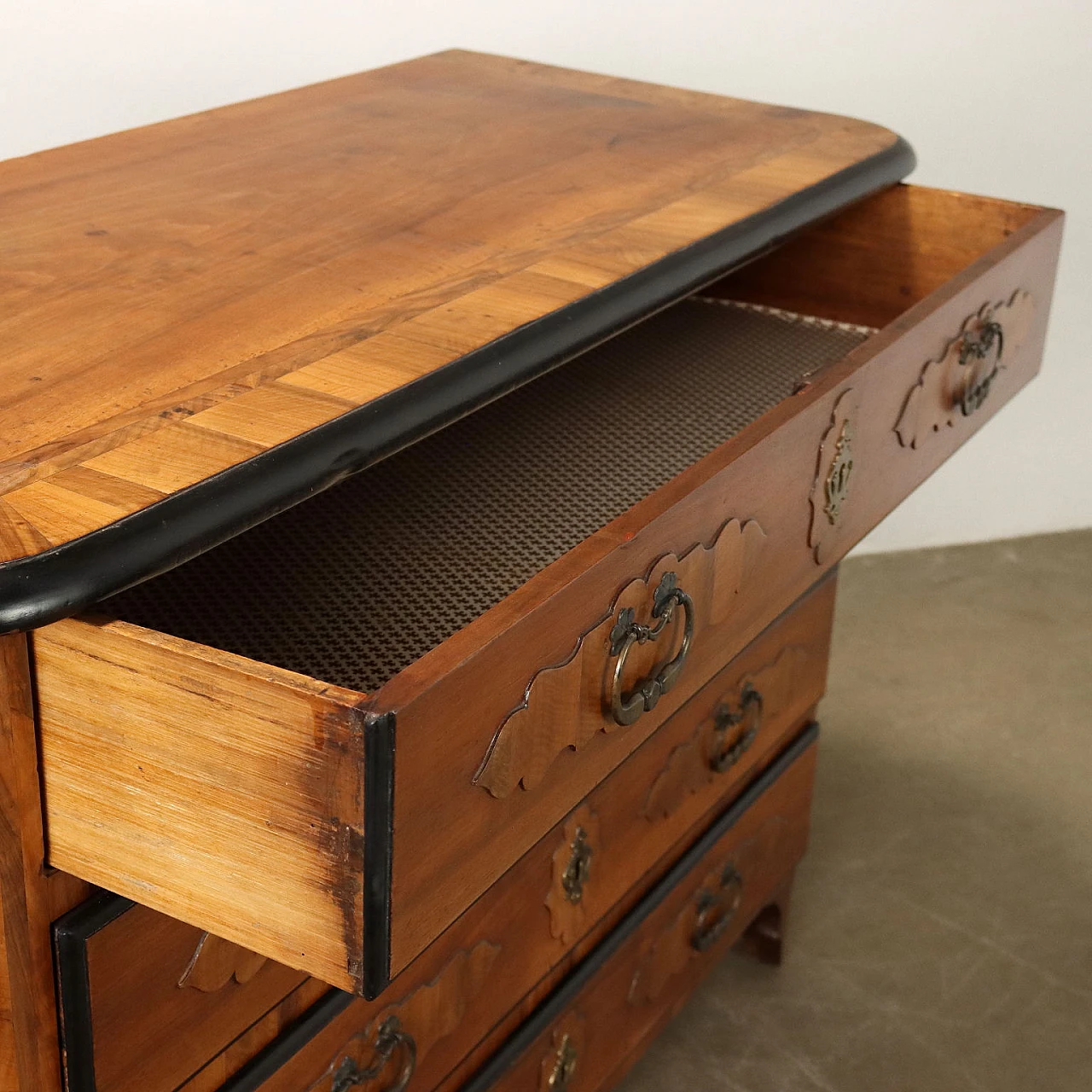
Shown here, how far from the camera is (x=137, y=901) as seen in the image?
0.78 m

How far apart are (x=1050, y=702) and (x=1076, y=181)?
92 centimetres

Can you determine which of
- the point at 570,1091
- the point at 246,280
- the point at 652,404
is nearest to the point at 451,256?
the point at 246,280

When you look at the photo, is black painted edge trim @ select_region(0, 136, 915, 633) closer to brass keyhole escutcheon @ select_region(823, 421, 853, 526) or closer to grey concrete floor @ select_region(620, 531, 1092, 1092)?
brass keyhole escutcheon @ select_region(823, 421, 853, 526)

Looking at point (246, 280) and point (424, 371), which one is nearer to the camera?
point (424, 371)

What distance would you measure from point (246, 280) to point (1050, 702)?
170cm

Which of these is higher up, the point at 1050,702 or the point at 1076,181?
the point at 1076,181

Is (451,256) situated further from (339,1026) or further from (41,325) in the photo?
(339,1026)

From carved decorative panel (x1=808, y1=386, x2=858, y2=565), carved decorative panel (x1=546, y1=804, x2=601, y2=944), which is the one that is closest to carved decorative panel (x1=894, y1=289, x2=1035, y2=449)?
carved decorative panel (x1=808, y1=386, x2=858, y2=565)

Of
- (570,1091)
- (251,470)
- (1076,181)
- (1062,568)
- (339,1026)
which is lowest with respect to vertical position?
(1062,568)

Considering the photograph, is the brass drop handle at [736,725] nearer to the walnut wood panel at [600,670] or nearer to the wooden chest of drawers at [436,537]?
the wooden chest of drawers at [436,537]

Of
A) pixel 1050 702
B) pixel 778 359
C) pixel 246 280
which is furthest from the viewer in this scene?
pixel 1050 702

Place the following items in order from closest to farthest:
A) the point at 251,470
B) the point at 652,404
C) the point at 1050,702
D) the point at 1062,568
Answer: the point at 251,470
the point at 652,404
the point at 1050,702
the point at 1062,568

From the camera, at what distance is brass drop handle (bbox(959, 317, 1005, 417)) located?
4.18ft

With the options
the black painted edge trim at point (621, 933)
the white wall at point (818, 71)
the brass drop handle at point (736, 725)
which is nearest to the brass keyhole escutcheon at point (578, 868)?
the black painted edge trim at point (621, 933)
